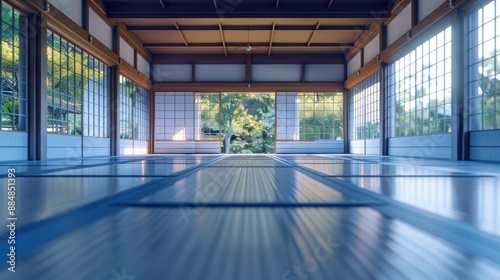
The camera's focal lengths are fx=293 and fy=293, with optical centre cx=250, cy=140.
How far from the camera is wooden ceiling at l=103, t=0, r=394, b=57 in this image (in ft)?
22.4

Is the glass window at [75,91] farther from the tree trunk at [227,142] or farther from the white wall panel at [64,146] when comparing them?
the tree trunk at [227,142]

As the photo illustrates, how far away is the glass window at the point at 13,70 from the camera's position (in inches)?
161

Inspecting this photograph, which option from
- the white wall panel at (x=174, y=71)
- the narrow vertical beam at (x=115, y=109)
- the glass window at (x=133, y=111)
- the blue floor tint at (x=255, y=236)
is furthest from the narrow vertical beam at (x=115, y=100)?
the blue floor tint at (x=255, y=236)

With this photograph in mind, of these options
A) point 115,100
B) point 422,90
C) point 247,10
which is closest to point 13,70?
point 115,100

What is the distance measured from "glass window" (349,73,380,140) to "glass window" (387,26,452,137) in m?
0.75

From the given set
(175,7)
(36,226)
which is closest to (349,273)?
(36,226)

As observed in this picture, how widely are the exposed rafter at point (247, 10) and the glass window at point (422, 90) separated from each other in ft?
5.09

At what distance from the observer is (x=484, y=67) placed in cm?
436

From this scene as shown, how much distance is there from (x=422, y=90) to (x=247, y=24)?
15.0ft

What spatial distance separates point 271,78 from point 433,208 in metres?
9.52

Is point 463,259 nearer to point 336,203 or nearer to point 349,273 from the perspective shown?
point 349,273

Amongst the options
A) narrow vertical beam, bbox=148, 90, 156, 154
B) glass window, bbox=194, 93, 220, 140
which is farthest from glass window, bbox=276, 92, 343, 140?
narrow vertical beam, bbox=148, 90, 156, 154

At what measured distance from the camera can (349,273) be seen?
0.59 metres

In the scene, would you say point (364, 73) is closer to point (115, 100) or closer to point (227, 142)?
point (115, 100)
